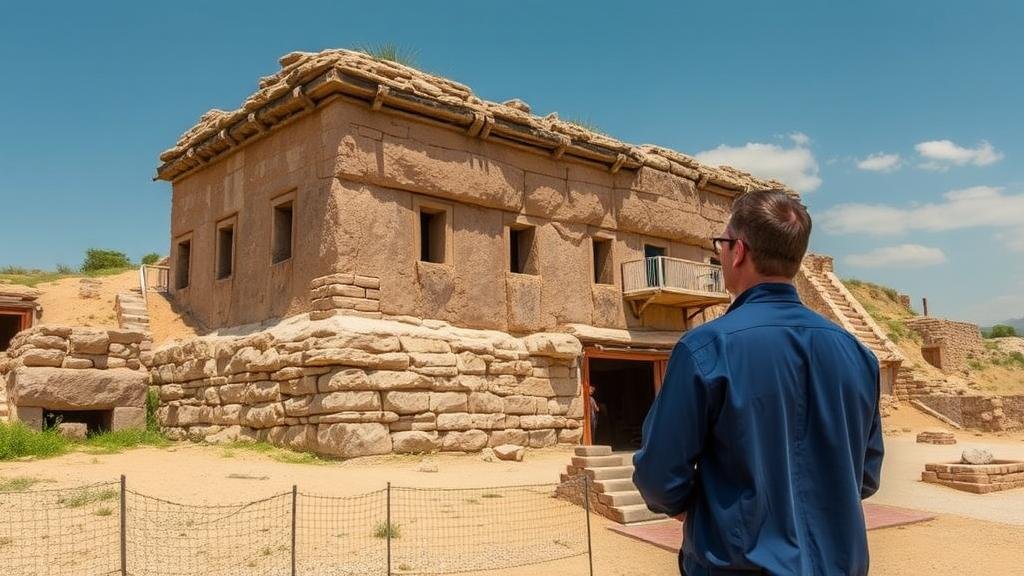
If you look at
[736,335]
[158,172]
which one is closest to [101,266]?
[158,172]

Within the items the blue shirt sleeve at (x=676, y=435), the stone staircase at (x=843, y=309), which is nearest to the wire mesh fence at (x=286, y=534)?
the blue shirt sleeve at (x=676, y=435)

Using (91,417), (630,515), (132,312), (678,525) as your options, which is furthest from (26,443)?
(678,525)

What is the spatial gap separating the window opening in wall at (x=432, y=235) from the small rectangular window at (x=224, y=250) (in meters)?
4.54

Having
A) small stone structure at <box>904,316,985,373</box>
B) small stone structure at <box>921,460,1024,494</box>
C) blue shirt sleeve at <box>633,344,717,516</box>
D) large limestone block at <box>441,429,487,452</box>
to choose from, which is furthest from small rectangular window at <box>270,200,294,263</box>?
small stone structure at <box>904,316,985,373</box>

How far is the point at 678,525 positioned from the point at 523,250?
841 centimetres

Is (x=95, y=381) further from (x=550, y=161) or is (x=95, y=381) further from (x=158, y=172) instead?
(x=550, y=161)

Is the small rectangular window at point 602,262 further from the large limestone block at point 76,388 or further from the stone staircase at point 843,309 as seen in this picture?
the stone staircase at point 843,309

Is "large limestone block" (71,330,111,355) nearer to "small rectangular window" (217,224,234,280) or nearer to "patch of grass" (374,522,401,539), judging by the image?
"small rectangular window" (217,224,234,280)

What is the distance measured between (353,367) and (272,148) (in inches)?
219

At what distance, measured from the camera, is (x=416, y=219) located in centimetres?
1473

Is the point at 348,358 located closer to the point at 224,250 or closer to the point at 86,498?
the point at 86,498

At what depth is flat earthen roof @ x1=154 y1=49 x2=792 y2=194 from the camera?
548 inches

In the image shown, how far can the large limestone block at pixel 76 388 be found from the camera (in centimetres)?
1325

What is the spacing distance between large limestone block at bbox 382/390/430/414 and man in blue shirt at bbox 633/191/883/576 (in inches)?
437
